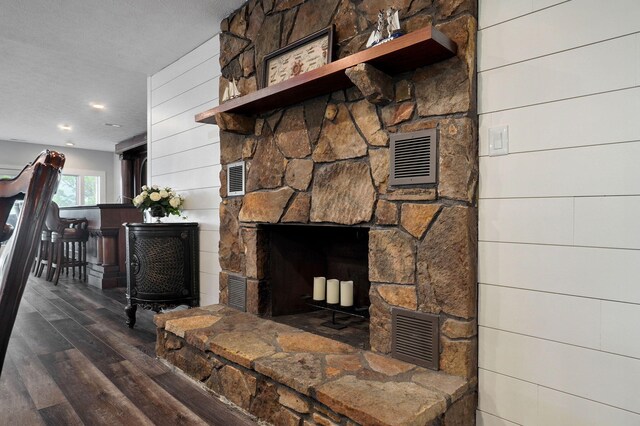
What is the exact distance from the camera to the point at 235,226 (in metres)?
2.90

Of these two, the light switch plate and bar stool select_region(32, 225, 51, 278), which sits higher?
the light switch plate

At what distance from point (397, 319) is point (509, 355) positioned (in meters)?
0.49

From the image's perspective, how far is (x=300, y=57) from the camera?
7.77 feet

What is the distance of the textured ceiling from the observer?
283cm

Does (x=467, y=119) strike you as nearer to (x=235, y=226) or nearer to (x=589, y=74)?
(x=589, y=74)

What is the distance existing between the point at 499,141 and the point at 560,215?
15.2 inches

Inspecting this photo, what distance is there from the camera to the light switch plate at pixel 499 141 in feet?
5.34

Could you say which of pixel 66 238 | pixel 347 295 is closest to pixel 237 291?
pixel 347 295

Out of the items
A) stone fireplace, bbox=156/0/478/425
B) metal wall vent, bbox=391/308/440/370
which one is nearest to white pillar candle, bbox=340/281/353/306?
Result: stone fireplace, bbox=156/0/478/425

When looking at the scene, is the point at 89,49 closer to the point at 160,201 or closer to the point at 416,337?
the point at 160,201

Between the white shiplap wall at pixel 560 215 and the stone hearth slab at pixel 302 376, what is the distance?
32cm

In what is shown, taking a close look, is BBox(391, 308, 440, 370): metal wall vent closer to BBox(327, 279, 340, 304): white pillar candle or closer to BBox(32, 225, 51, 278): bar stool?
BBox(327, 279, 340, 304): white pillar candle

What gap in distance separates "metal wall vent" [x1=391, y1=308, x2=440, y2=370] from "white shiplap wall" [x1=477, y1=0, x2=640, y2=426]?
201 millimetres

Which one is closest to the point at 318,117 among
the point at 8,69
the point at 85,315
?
the point at 85,315
